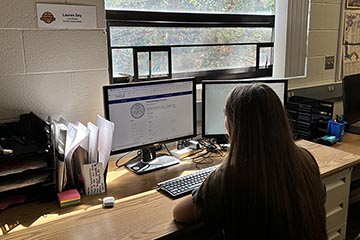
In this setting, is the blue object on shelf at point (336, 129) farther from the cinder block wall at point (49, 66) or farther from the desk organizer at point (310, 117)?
the cinder block wall at point (49, 66)

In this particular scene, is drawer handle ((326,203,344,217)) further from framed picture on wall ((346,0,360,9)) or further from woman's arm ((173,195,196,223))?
framed picture on wall ((346,0,360,9))

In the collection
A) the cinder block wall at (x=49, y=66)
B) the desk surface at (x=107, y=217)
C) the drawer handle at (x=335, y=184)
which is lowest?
the drawer handle at (x=335, y=184)

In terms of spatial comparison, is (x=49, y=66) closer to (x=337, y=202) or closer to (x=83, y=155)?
(x=83, y=155)

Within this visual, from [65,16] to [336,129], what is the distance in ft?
5.82

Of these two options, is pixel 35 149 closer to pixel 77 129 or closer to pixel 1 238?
pixel 77 129

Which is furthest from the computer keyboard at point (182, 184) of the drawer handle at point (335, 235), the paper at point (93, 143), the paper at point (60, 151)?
the drawer handle at point (335, 235)

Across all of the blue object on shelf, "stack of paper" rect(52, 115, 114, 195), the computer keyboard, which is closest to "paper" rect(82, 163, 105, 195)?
"stack of paper" rect(52, 115, 114, 195)

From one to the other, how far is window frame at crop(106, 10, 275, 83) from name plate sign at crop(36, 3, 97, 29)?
0.26 metres

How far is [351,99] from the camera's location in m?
2.58

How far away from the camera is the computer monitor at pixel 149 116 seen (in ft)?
5.70

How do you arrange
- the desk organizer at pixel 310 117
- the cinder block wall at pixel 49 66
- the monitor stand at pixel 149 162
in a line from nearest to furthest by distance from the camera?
the cinder block wall at pixel 49 66, the monitor stand at pixel 149 162, the desk organizer at pixel 310 117

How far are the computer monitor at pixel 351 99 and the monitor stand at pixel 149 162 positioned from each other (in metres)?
1.31

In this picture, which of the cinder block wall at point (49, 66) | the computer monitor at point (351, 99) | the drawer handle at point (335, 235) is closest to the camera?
the cinder block wall at point (49, 66)

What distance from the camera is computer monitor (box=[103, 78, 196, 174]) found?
68.4 inches
